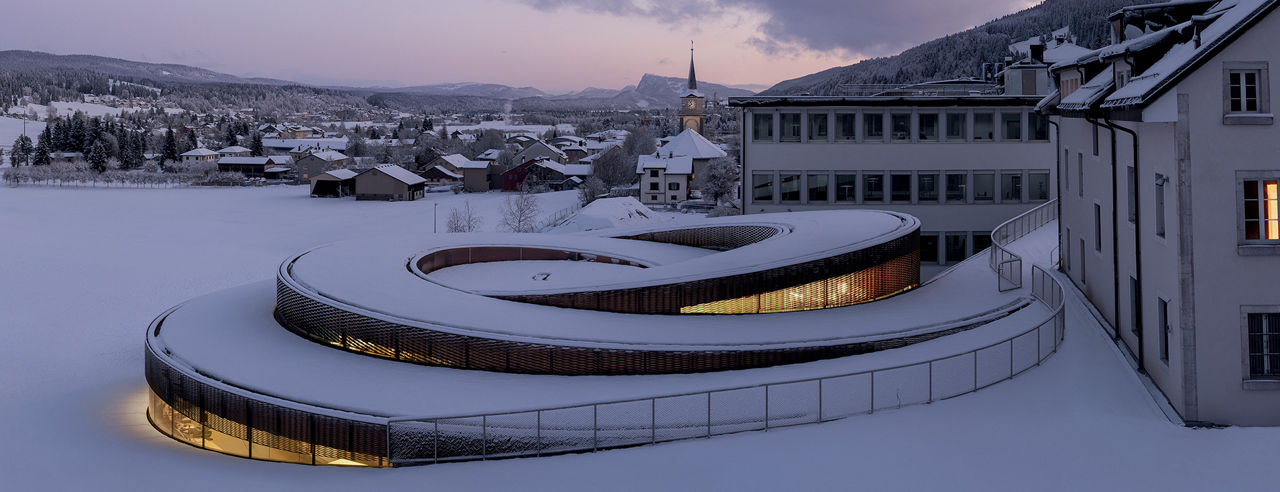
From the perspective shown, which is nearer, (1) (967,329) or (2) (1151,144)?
(2) (1151,144)

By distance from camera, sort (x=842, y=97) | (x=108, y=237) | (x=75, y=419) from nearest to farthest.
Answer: (x=75, y=419)
(x=842, y=97)
(x=108, y=237)

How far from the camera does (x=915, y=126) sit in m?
47.8

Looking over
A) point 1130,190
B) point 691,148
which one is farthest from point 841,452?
point 691,148

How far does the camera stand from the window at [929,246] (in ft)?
159

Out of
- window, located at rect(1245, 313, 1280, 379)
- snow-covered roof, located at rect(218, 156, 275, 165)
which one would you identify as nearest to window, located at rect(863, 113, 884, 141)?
window, located at rect(1245, 313, 1280, 379)

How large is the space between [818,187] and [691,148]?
9277cm

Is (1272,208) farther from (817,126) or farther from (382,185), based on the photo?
(382,185)

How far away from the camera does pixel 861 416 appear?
19438 millimetres

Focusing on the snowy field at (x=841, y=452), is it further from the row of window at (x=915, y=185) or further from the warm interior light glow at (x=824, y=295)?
the row of window at (x=915, y=185)

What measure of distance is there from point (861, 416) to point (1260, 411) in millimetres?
7165

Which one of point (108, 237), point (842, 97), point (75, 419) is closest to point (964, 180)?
point (842, 97)

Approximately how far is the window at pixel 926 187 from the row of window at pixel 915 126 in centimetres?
174

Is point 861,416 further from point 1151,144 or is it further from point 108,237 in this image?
point 108,237

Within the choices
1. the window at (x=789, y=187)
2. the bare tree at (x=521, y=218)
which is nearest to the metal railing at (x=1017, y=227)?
the window at (x=789, y=187)
